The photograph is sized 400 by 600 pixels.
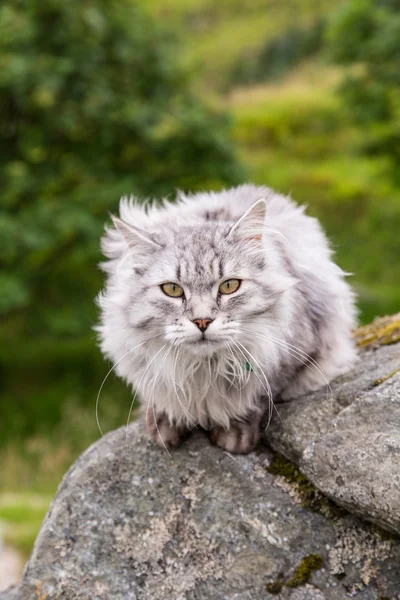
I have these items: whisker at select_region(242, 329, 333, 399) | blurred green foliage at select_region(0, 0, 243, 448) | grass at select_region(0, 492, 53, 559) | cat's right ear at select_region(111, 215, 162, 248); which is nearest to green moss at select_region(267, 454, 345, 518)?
whisker at select_region(242, 329, 333, 399)

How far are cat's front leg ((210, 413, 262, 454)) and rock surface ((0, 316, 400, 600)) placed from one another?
6 centimetres

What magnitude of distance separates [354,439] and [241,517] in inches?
29.5

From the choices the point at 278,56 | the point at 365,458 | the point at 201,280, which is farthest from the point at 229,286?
the point at 278,56

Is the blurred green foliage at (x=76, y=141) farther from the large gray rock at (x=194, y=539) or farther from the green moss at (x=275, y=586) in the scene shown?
the green moss at (x=275, y=586)

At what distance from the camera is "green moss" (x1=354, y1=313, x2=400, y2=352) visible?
4.11m

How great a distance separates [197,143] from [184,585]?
29.9ft

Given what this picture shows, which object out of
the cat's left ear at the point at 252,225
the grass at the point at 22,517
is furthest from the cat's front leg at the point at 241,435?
the grass at the point at 22,517

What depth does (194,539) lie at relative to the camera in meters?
3.25

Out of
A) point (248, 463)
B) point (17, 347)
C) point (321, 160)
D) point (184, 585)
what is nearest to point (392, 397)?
point (248, 463)

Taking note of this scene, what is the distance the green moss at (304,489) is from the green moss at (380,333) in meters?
1.16

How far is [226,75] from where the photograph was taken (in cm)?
2789

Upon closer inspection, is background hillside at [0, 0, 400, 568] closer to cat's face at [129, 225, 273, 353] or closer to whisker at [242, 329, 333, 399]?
whisker at [242, 329, 333, 399]

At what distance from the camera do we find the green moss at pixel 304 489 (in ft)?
10.5

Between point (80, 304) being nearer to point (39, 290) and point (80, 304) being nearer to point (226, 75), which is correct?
point (39, 290)
